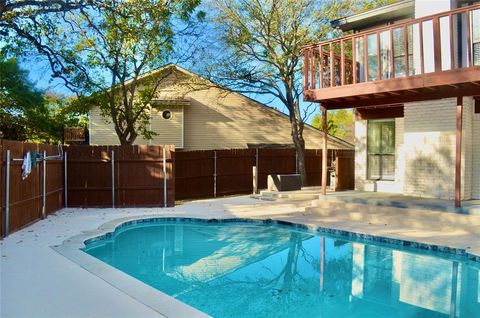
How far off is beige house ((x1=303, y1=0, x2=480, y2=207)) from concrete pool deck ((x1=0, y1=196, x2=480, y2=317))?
6.08 feet

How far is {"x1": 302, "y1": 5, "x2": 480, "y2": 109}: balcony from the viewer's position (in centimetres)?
981

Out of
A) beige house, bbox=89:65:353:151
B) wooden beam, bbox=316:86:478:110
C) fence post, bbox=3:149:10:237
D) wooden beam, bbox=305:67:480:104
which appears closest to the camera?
fence post, bbox=3:149:10:237

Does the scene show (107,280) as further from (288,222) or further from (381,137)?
(381,137)

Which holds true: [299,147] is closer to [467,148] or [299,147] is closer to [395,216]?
[467,148]

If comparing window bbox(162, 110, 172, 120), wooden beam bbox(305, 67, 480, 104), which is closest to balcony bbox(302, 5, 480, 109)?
wooden beam bbox(305, 67, 480, 104)

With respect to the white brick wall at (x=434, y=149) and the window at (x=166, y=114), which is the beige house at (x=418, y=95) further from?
the window at (x=166, y=114)

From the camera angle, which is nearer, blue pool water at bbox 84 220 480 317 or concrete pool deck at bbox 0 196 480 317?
concrete pool deck at bbox 0 196 480 317

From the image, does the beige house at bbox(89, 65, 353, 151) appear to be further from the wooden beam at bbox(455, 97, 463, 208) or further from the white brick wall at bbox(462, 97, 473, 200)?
the wooden beam at bbox(455, 97, 463, 208)

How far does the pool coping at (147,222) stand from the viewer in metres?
5.00

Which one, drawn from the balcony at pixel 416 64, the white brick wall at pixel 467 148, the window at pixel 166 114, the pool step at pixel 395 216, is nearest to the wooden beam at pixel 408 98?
the balcony at pixel 416 64

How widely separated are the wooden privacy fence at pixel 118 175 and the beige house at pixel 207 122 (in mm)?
6558

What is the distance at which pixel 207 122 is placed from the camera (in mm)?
22734

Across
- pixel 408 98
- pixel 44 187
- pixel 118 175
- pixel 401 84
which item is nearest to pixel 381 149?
pixel 408 98

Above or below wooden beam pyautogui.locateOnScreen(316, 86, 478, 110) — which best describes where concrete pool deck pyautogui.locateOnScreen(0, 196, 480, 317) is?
below
